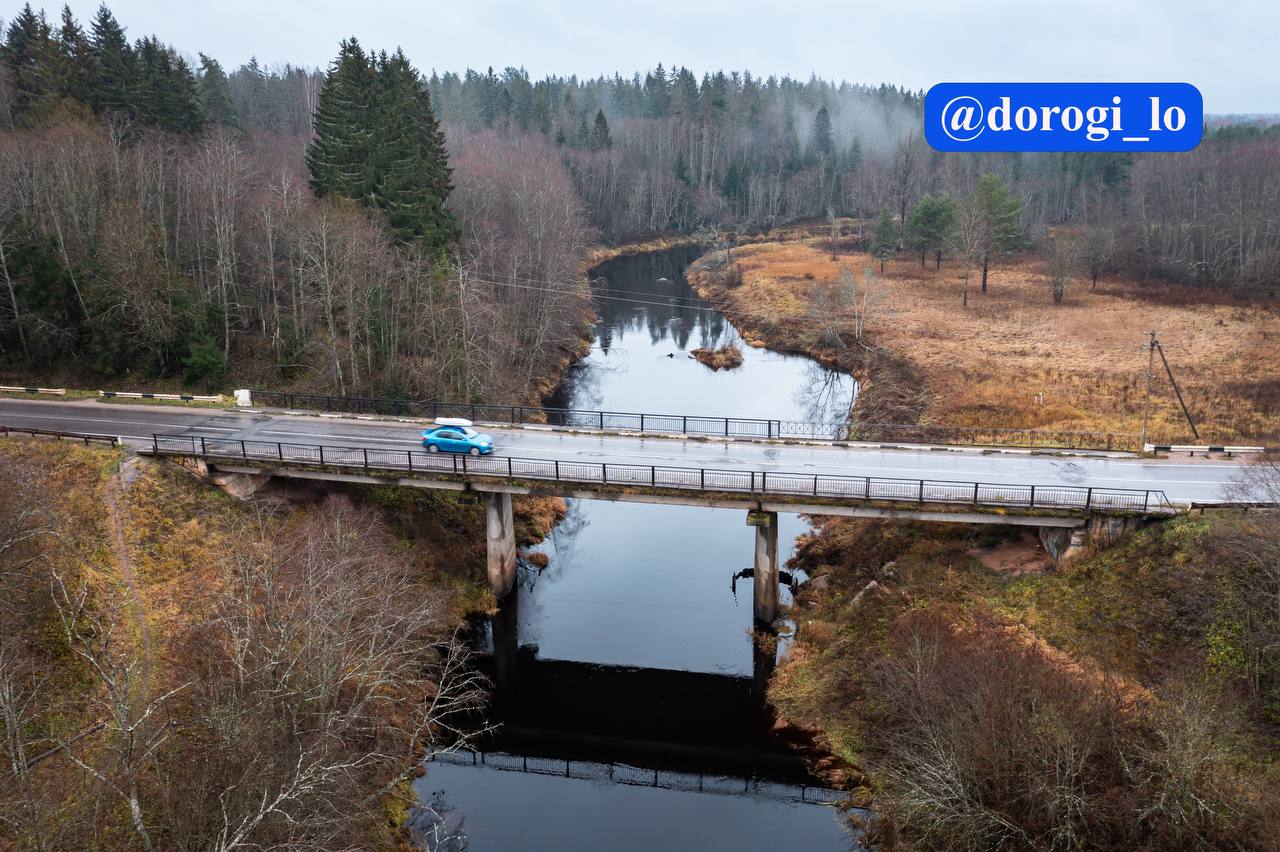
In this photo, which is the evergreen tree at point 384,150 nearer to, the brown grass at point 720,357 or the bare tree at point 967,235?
the brown grass at point 720,357

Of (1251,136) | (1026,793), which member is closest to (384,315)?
(1026,793)

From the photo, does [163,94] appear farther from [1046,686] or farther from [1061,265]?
[1061,265]

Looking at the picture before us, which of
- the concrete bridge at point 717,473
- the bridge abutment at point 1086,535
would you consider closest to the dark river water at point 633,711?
the concrete bridge at point 717,473

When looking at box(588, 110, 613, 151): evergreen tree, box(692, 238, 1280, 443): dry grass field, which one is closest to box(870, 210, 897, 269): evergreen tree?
box(692, 238, 1280, 443): dry grass field

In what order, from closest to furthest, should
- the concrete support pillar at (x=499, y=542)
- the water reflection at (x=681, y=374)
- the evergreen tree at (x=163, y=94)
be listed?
the concrete support pillar at (x=499, y=542) → the water reflection at (x=681, y=374) → the evergreen tree at (x=163, y=94)

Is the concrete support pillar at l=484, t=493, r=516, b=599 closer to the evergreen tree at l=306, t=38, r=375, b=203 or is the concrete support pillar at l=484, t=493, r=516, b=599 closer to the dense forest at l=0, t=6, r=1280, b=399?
the dense forest at l=0, t=6, r=1280, b=399

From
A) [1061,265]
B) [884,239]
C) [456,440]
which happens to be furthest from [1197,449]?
[884,239]

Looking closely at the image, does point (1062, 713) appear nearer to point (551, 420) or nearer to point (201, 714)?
point (201, 714)
